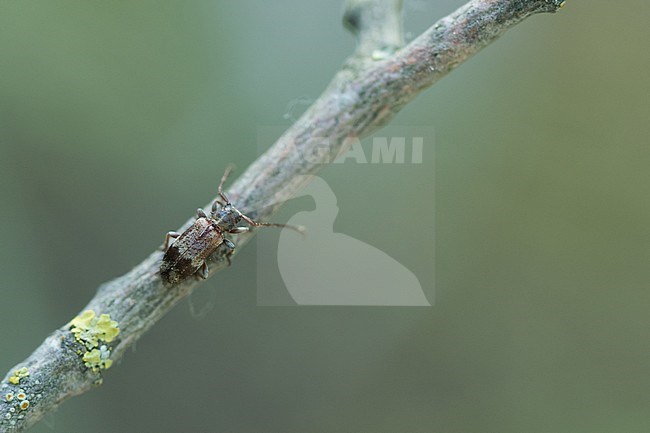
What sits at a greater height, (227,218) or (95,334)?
(227,218)

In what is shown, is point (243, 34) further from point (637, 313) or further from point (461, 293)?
point (637, 313)

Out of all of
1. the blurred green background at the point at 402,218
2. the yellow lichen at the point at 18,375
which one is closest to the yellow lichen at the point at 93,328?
the yellow lichen at the point at 18,375

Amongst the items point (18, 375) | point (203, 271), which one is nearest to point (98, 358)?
point (18, 375)

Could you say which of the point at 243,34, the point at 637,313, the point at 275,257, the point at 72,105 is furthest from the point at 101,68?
the point at 637,313

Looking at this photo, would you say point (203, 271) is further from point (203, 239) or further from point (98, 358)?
point (98, 358)

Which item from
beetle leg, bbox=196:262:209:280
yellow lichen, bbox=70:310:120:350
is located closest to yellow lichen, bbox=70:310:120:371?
yellow lichen, bbox=70:310:120:350

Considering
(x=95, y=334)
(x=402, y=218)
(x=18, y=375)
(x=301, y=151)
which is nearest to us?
(x=18, y=375)
